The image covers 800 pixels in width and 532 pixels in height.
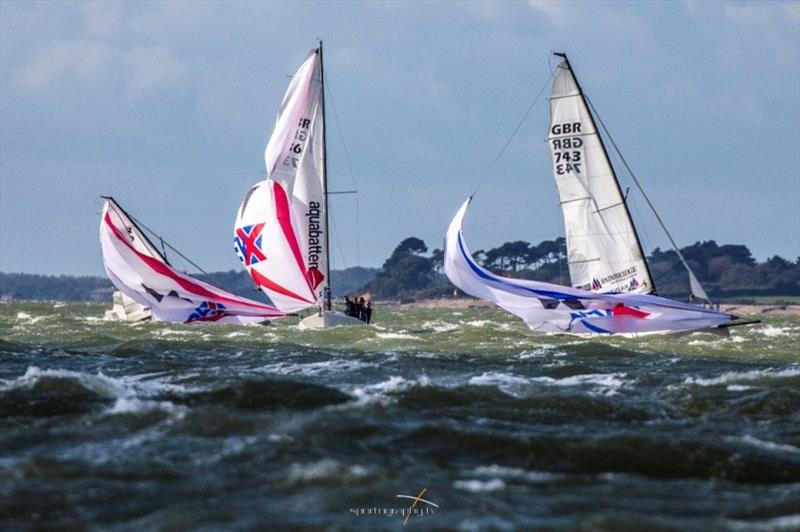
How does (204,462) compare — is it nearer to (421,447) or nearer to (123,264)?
(421,447)

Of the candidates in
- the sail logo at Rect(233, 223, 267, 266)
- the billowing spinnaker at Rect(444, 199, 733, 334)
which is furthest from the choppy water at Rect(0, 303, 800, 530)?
the sail logo at Rect(233, 223, 267, 266)

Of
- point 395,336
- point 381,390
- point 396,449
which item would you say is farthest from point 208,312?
point 396,449

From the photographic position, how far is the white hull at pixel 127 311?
56281 millimetres

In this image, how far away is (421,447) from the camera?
49.5 feet

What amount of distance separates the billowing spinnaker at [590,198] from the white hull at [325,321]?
8.80m

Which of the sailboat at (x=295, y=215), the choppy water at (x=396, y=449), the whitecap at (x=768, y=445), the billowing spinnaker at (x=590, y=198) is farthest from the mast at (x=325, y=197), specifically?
the whitecap at (x=768, y=445)

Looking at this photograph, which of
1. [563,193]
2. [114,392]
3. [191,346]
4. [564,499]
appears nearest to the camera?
[564,499]

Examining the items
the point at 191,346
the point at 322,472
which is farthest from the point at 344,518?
the point at 191,346

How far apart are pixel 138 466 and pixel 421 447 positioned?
3.26 meters

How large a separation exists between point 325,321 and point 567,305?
35.3 feet

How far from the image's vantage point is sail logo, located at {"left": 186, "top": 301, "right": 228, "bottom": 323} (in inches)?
1834

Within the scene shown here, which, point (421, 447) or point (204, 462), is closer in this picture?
point (204, 462)

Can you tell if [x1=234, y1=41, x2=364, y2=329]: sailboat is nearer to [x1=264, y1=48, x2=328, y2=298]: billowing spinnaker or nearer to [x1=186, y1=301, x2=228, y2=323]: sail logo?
[x1=264, y1=48, x2=328, y2=298]: billowing spinnaker

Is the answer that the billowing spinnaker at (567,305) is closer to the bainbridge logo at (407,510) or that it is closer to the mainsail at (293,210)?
the mainsail at (293,210)
